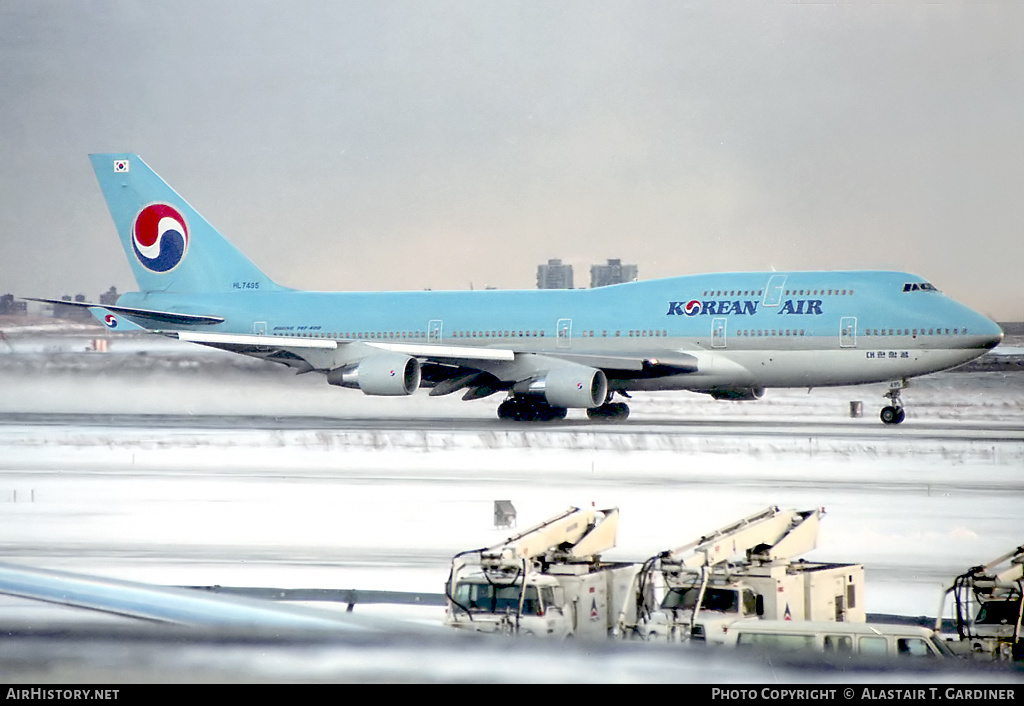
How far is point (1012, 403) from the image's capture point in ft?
81.2

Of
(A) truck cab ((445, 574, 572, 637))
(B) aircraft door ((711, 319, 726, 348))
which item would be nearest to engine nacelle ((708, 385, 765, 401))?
(B) aircraft door ((711, 319, 726, 348))

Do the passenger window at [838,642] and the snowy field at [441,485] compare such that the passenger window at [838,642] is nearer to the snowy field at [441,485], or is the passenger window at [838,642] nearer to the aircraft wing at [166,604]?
the snowy field at [441,485]

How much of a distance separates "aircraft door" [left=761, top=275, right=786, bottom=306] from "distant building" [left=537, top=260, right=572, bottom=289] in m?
4.99

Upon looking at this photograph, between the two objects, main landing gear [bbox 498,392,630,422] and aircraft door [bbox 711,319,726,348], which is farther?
main landing gear [bbox 498,392,630,422]

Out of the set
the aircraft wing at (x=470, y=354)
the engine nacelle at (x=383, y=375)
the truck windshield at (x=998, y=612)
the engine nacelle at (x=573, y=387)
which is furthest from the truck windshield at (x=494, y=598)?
the aircraft wing at (x=470, y=354)

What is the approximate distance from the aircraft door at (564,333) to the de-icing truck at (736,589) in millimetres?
13334

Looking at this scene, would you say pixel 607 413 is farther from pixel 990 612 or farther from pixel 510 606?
pixel 510 606

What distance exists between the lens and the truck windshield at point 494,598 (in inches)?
289

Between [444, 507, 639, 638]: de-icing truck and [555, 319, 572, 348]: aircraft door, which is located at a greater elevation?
[555, 319, 572, 348]: aircraft door

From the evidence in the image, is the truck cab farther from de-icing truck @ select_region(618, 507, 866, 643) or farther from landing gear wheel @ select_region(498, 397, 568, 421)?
landing gear wheel @ select_region(498, 397, 568, 421)

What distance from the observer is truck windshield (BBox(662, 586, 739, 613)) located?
7.55 metres

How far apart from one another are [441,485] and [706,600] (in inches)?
255

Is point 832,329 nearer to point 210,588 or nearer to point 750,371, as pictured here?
point 750,371

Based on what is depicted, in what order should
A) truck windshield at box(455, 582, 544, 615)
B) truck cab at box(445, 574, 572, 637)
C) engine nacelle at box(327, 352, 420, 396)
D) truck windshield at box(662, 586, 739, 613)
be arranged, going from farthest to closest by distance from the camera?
engine nacelle at box(327, 352, 420, 396)
truck windshield at box(662, 586, 739, 613)
truck windshield at box(455, 582, 544, 615)
truck cab at box(445, 574, 572, 637)
